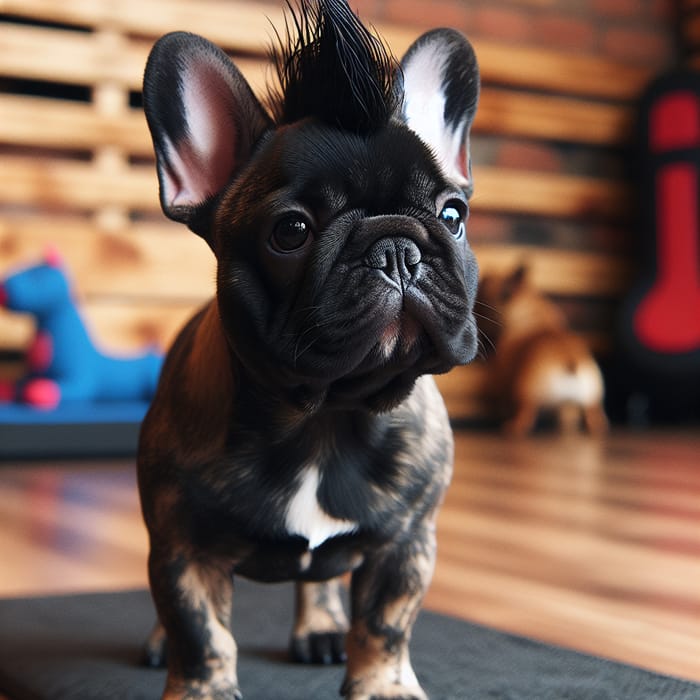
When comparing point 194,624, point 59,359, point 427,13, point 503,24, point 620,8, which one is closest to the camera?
point 194,624

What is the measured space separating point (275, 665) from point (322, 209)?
1.78ft

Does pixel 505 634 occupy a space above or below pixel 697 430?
above

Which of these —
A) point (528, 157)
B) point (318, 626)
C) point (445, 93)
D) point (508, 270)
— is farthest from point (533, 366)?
point (445, 93)

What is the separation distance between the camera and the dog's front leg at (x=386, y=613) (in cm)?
100

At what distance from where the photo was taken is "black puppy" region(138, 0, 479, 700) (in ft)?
2.85

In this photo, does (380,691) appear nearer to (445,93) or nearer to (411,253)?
(411,253)

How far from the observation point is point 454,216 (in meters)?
0.92

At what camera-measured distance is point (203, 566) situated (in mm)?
962

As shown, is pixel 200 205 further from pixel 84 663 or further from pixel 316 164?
pixel 84 663

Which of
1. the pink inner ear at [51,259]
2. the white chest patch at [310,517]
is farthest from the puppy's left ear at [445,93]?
the pink inner ear at [51,259]

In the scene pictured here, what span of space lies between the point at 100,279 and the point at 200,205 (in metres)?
3.07

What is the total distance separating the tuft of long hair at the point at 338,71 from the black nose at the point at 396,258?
0.34 ft

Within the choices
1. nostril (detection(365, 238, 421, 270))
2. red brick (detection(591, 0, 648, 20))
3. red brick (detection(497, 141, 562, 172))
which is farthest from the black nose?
red brick (detection(591, 0, 648, 20))

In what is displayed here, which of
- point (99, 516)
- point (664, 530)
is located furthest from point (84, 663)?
point (664, 530)
